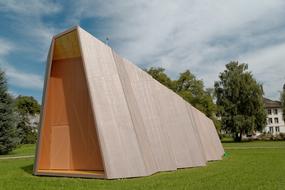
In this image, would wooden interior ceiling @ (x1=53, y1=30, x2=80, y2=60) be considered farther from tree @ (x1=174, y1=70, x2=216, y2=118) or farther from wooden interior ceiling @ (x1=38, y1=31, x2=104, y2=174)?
tree @ (x1=174, y1=70, x2=216, y2=118)

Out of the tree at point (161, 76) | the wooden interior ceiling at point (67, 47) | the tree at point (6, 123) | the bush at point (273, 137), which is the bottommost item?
the bush at point (273, 137)

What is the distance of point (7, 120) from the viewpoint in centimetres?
2814

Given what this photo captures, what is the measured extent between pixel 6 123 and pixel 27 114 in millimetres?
30269

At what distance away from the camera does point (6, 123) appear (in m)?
28.0

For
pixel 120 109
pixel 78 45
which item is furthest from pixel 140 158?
pixel 78 45

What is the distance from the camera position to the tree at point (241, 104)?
47.9 metres

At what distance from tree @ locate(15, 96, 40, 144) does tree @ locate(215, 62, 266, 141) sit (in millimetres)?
31721

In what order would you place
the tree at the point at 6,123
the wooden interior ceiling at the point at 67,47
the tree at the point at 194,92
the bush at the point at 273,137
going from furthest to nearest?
the bush at the point at 273,137 → the tree at the point at 194,92 → the tree at the point at 6,123 → the wooden interior ceiling at the point at 67,47

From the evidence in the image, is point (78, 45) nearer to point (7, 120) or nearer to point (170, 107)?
point (170, 107)

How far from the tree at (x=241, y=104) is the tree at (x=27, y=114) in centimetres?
3172

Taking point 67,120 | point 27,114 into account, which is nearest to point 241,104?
point 27,114

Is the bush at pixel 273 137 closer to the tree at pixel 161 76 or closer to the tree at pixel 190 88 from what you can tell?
the tree at pixel 190 88

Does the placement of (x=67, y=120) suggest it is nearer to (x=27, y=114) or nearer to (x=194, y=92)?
(x=194, y=92)

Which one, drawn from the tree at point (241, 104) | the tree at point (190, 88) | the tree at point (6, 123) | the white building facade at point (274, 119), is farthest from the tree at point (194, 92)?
the white building facade at point (274, 119)
